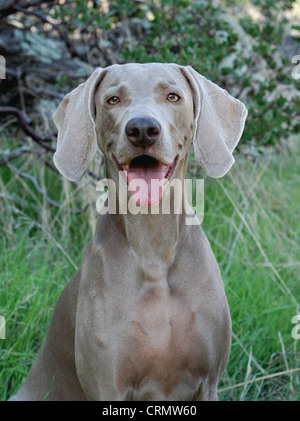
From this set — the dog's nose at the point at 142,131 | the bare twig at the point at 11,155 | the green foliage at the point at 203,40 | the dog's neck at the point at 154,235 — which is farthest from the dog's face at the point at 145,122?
the bare twig at the point at 11,155

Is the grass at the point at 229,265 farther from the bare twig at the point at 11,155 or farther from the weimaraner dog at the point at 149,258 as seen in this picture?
the weimaraner dog at the point at 149,258

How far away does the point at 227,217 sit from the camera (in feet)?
14.9

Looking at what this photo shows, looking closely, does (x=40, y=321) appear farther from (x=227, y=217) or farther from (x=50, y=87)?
(x=50, y=87)

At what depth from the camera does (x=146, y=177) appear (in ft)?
7.94

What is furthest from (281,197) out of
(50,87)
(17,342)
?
(17,342)

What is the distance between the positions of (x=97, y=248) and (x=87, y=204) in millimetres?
1682

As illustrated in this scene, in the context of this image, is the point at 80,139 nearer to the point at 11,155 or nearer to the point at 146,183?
the point at 146,183

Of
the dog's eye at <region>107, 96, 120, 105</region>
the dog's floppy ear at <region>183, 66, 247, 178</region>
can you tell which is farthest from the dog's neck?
the dog's eye at <region>107, 96, 120, 105</region>

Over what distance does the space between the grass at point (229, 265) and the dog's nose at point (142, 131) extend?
4.55 ft

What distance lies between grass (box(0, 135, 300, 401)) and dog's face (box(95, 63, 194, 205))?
1.23m

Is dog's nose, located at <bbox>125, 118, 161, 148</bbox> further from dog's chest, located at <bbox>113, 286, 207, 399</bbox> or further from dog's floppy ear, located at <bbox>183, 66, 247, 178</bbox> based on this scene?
dog's chest, located at <bbox>113, 286, 207, 399</bbox>

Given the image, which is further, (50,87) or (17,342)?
(50,87)

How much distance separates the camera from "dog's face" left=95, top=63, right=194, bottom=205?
2.33 meters

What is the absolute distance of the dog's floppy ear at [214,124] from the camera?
2.62 meters
